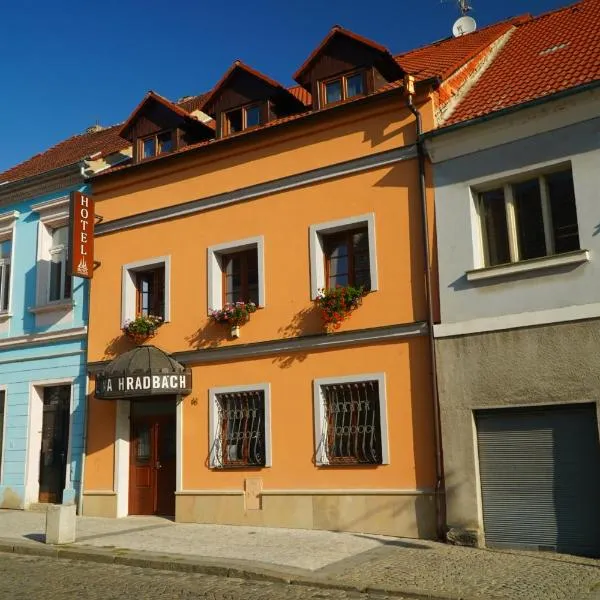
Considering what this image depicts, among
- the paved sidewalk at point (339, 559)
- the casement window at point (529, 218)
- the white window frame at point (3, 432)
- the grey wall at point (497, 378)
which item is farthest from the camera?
the white window frame at point (3, 432)

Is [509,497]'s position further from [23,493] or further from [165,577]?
[23,493]

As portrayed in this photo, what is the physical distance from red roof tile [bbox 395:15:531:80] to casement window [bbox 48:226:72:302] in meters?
8.94

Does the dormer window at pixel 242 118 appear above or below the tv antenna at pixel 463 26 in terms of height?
below

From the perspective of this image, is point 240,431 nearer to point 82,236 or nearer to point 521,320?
point 82,236

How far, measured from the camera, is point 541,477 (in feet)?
35.3

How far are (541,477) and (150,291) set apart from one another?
9.21 metres

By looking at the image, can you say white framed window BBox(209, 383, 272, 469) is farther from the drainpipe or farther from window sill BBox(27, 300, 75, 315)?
window sill BBox(27, 300, 75, 315)

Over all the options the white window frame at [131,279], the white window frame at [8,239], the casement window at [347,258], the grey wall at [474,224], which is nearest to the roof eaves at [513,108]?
the grey wall at [474,224]

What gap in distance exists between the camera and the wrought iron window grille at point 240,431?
13867mm

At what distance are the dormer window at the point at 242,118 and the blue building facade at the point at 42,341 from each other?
353cm

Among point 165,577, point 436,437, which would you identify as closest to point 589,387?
point 436,437

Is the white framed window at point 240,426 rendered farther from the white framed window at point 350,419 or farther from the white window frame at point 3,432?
the white window frame at point 3,432

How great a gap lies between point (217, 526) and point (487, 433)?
5.41m

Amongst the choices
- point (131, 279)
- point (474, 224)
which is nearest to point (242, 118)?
point (131, 279)
